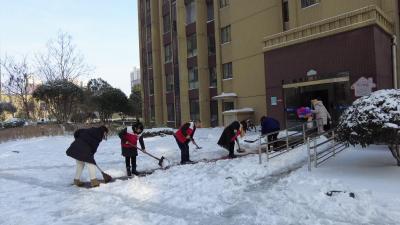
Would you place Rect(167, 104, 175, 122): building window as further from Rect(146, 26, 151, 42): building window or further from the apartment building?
Rect(146, 26, 151, 42): building window

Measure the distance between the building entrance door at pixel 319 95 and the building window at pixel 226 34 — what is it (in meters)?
11.7

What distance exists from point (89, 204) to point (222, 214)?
112 inches

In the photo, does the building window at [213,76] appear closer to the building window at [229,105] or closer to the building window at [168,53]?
the building window at [229,105]

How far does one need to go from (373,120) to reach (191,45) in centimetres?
2740

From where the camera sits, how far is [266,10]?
25.6 meters

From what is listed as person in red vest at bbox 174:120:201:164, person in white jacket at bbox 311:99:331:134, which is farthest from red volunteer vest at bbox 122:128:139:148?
person in white jacket at bbox 311:99:331:134

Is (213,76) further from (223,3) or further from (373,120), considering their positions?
(373,120)

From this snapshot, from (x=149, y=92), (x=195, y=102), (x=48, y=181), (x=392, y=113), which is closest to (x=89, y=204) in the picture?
(x=48, y=181)

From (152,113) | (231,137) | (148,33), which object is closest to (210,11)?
(148,33)

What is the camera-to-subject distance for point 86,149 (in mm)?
10438

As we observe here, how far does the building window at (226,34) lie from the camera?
3048 cm

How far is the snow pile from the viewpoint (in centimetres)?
855

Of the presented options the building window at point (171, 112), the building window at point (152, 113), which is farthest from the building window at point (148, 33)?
the building window at point (171, 112)

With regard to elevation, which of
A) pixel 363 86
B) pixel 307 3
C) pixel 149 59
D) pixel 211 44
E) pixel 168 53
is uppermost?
pixel 149 59
